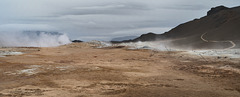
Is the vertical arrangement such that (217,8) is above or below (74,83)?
above

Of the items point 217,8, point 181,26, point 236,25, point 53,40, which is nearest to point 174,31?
point 181,26

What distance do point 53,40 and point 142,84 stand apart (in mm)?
73469

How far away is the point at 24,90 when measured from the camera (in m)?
7.16

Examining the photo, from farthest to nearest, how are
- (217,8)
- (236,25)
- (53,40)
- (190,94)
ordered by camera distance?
(217,8) < (53,40) < (236,25) < (190,94)

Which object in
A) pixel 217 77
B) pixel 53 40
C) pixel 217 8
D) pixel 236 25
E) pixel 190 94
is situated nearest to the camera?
pixel 190 94

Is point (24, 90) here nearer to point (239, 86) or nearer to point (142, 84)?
point (142, 84)

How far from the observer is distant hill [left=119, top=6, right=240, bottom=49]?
45.1m

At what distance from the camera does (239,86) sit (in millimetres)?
8109

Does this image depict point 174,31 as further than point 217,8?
No

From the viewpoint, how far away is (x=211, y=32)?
59594 mm

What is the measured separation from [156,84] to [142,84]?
49 centimetres

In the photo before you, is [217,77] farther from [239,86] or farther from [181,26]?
[181,26]

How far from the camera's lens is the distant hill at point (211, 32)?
4509 cm

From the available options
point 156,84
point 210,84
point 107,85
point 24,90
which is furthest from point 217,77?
point 24,90
